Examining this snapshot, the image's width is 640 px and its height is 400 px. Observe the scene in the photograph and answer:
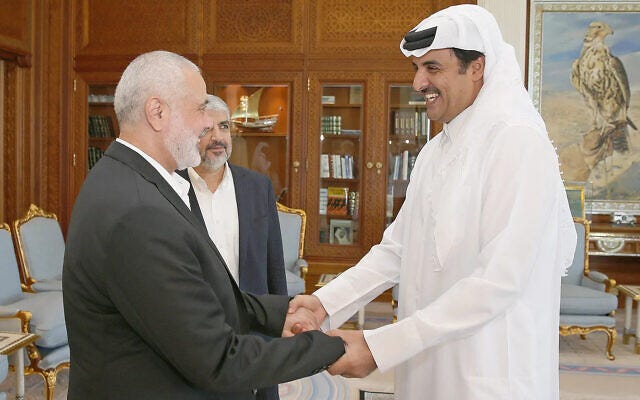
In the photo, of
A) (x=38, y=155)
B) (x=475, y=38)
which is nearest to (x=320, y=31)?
(x=38, y=155)

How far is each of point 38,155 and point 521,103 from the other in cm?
570

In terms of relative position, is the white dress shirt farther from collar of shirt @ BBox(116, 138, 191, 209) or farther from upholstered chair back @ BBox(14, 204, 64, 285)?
upholstered chair back @ BBox(14, 204, 64, 285)

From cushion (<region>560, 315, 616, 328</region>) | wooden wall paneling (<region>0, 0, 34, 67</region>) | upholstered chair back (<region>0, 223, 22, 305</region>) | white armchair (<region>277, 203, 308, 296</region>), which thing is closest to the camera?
upholstered chair back (<region>0, 223, 22, 305</region>)

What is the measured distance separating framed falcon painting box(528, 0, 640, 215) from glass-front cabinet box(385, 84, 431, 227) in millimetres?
1158

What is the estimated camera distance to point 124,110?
4.88ft

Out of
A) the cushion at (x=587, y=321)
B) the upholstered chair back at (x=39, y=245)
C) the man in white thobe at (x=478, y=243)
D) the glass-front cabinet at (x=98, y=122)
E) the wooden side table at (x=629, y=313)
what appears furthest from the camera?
the glass-front cabinet at (x=98, y=122)

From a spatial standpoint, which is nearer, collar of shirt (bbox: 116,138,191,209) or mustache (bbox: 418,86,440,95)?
collar of shirt (bbox: 116,138,191,209)

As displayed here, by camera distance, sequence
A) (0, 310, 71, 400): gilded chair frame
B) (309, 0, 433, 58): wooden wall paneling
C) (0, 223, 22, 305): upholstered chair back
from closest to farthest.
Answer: (0, 310, 71, 400): gilded chair frame
(0, 223, 22, 305): upholstered chair back
(309, 0, 433, 58): wooden wall paneling

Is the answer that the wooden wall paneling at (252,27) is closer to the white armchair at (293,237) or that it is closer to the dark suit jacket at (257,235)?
the white armchair at (293,237)

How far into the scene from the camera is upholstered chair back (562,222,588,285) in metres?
5.13

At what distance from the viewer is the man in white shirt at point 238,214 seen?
2574mm

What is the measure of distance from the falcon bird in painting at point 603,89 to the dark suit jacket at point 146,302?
18.2 ft

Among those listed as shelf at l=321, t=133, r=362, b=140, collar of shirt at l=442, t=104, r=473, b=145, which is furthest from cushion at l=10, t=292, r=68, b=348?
shelf at l=321, t=133, r=362, b=140

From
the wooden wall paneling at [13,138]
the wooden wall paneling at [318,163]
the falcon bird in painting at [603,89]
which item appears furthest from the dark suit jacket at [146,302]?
the falcon bird in painting at [603,89]
